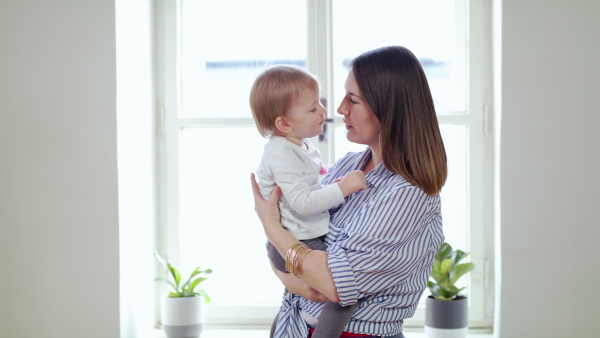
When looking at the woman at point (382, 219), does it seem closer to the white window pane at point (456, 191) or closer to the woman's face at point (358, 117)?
the woman's face at point (358, 117)

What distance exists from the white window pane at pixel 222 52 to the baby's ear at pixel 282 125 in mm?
1449

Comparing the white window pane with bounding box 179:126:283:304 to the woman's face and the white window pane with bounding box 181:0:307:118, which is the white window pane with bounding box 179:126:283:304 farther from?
the woman's face

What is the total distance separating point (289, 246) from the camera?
160 centimetres

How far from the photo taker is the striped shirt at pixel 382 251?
1.51 metres

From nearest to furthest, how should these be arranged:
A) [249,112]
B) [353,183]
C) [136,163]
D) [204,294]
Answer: [353,183]
[136,163]
[204,294]
[249,112]

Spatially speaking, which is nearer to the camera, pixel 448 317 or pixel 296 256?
pixel 296 256

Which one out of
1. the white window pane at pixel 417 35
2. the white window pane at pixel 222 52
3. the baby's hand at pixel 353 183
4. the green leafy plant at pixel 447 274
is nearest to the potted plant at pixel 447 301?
the green leafy plant at pixel 447 274

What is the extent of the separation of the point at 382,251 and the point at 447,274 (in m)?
1.38

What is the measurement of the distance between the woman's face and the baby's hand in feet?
0.37

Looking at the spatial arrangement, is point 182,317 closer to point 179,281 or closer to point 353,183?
point 179,281

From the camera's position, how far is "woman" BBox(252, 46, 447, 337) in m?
1.51

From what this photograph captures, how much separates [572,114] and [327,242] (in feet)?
4.77

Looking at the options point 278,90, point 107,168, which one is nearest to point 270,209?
point 278,90

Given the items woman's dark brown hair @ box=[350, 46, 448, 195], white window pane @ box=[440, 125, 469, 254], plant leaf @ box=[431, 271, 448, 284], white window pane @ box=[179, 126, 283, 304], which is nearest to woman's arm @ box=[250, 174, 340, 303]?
woman's dark brown hair @ box=[350, 46, 448, 195]
